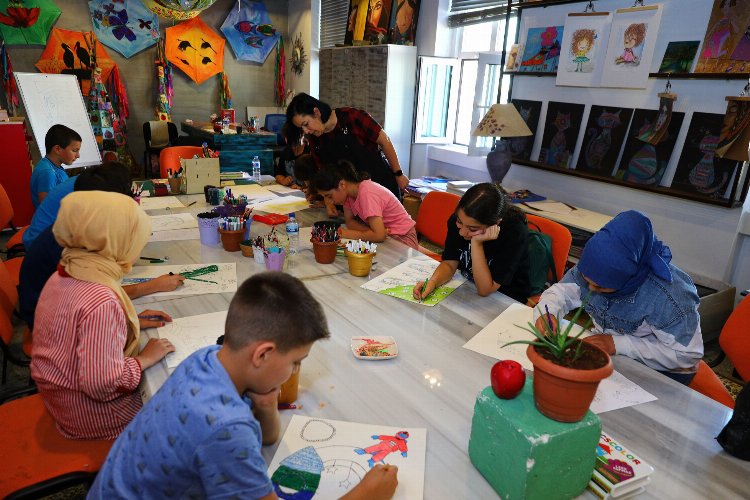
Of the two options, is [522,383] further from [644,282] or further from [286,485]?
[644,282]

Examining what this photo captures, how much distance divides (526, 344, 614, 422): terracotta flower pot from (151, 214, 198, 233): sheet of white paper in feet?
6.36

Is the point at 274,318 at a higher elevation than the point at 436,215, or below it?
higher

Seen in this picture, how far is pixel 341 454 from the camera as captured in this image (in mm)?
948

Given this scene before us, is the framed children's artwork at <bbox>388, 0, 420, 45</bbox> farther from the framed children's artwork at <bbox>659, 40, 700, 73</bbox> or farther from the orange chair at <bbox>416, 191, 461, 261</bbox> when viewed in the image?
the orange chair at <bbox>416, 191, 461, 261</bbox>

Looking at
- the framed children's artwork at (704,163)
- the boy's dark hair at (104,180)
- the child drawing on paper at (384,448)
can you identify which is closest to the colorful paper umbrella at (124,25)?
the boy's dark hair at (104,180)

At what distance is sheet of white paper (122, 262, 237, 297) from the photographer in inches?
64.9

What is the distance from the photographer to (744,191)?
2625 millimetres

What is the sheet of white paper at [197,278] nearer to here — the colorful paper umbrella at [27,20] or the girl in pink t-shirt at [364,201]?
the girl in pink t-shirt at [364,201]

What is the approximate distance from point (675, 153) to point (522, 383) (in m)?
2.61

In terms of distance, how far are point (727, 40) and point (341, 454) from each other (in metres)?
2.90

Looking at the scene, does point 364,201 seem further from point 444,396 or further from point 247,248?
point 444,396

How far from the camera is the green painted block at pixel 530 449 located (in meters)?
0.81

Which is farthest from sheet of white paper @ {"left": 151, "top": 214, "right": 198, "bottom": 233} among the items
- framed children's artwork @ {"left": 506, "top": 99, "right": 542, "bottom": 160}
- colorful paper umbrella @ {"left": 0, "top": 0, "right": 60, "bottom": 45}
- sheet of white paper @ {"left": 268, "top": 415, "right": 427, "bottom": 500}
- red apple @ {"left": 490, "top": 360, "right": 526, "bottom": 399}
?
colorful paper umbrella @ {"left": 0, "top": 0, "right": 60, "bottom": 45}

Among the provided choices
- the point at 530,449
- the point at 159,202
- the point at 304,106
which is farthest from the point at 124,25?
the point at 530,449
